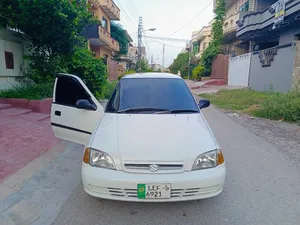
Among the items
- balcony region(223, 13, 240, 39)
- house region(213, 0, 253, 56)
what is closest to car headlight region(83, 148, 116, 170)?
house region(213, 0, 253, 56)

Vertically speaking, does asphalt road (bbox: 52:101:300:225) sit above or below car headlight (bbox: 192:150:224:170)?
below

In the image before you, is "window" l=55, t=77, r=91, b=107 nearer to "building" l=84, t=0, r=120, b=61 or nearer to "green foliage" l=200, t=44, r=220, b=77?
"building" l=84, t=0, r=120, b=61

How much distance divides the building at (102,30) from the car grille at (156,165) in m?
16.4

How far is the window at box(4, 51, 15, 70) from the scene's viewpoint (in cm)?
763

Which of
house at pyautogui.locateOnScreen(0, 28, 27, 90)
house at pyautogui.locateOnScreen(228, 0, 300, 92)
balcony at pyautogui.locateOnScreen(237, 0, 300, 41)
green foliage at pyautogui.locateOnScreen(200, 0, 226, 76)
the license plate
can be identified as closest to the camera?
the license plate

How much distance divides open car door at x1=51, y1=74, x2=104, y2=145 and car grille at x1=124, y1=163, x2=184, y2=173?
1.41 metres

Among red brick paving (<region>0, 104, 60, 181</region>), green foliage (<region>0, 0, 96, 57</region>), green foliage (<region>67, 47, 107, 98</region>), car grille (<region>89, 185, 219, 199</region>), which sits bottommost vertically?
red brick paving (<region>0, 104, 60, 181</region>)

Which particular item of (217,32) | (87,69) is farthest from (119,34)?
(87,69)

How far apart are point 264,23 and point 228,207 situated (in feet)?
53.0

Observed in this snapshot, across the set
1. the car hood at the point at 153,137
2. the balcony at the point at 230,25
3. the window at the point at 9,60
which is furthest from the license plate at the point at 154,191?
the balcony at the point at 230,25

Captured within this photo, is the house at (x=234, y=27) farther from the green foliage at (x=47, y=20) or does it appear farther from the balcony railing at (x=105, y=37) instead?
the green foliage at (x=47, y=20)

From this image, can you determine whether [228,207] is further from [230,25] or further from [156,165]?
[230,25]

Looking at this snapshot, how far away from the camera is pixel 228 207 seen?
269 cm

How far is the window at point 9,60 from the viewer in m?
7.63
